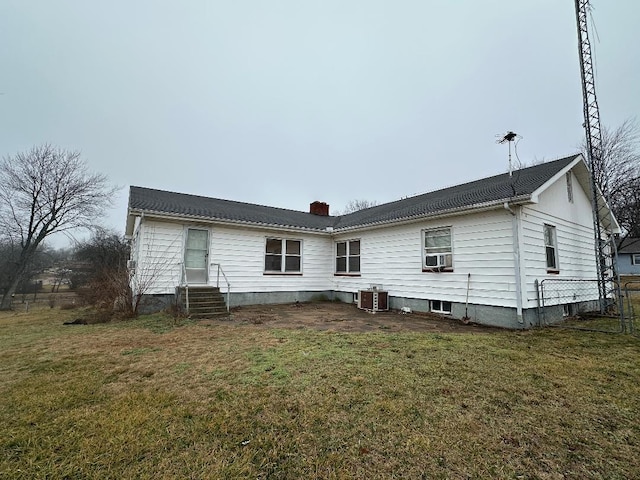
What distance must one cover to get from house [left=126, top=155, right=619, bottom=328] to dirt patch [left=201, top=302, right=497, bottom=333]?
2.44 feet

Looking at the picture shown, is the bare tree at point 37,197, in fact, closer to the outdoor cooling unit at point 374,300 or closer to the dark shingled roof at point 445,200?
the dark shingled roof at point 445,200

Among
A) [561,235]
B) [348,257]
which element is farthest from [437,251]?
[348,257]

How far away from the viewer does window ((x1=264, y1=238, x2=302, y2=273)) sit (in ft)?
38.3

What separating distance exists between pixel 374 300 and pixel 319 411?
283 inches

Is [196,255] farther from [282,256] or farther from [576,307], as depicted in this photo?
[576,307]

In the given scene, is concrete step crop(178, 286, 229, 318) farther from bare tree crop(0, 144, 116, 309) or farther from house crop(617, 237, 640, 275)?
house crop(617, 237, 640, 275)

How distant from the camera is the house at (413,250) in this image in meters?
7.40

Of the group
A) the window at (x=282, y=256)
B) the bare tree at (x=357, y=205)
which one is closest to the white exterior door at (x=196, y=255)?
the window at (x=282, y=256)

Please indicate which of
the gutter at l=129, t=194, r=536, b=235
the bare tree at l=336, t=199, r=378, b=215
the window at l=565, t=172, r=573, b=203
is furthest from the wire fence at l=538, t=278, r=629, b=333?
the bare tree at l=336, t=199, r=378, b=215

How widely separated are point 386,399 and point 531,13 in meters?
17.8

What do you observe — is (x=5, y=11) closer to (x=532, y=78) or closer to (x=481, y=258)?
(x=481, y=258)

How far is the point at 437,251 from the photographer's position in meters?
8.95

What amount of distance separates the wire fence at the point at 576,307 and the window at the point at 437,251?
2.37m

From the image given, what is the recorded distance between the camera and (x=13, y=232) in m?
21.9
